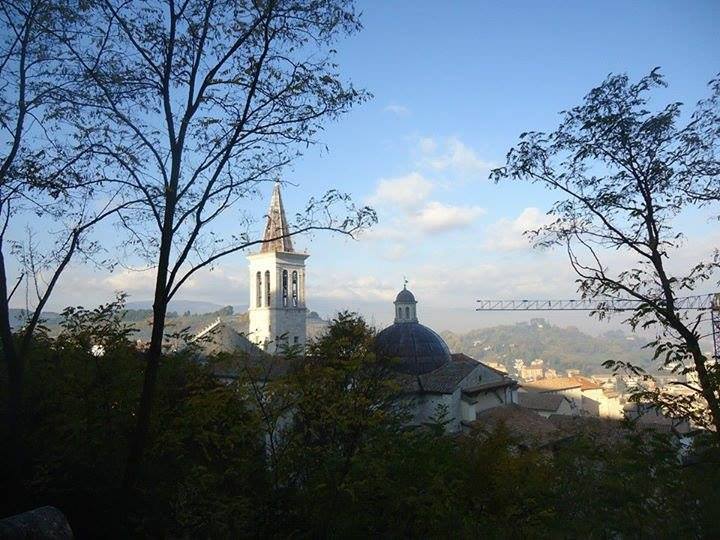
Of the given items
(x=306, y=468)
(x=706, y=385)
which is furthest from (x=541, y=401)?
(x=306, y=468)

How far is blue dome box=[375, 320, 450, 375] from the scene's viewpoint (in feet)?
102

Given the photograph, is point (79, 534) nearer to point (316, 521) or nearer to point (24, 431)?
point (24, 431)

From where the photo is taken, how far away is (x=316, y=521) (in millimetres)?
5961

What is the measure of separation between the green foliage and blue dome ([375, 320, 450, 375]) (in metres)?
22.8

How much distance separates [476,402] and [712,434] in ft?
79.8

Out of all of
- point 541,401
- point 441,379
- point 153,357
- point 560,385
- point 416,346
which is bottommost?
point 560,385

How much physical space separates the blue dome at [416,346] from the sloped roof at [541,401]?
35.6 feet

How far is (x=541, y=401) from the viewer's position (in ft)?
134

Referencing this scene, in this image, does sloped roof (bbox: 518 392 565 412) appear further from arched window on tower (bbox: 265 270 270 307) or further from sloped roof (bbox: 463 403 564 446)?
arched window on tower (bbox: 265 270 270 307)

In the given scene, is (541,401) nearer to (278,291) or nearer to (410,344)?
(410,344)

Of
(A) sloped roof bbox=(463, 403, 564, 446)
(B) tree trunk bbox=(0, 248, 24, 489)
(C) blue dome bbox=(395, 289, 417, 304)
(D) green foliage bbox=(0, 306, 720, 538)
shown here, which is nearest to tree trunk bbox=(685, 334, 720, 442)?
(D) green foliage bbox=(0, 306, 720, 538)

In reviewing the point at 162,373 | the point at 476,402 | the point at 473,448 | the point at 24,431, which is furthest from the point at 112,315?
the point at 476,402

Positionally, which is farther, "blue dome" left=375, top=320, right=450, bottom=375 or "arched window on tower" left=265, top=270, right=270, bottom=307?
"arched window on tower" left=265, top=270, right=270, bottom=307

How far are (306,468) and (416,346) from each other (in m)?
25.9
